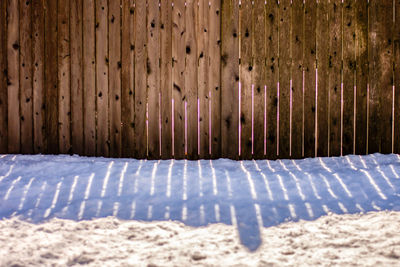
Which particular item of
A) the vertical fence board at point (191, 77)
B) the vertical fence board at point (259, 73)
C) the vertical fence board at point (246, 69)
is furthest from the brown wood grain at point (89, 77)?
the vertical fence board at point (259, 73)

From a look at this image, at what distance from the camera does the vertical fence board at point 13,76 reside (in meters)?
4.07

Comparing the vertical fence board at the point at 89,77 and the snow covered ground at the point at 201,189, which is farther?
the vertical fence board at the point at 89,77

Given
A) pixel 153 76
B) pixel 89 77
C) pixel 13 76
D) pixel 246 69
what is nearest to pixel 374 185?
pixel 246 69

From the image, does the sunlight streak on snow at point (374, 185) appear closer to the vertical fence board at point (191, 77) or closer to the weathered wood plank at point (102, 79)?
the vertical fence board at point (191, 77)

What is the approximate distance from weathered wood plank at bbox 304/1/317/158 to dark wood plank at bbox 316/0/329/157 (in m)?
0.06

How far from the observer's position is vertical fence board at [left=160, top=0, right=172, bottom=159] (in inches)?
152

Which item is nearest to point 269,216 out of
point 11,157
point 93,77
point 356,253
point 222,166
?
point 356,253

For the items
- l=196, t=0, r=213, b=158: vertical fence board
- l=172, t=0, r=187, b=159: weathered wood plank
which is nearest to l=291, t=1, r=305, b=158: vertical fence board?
l=196, t=0, r=213, b=158: vertical fence board

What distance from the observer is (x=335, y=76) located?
3.85 meters

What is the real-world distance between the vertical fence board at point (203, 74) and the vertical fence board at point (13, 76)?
240 centimetres

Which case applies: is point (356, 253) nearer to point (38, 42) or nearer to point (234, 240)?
point (234, 240)

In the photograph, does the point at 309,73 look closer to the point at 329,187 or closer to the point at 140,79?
the point at 329,187

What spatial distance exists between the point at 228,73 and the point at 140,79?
1.10 meters

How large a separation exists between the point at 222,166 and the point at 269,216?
4.23 feet
